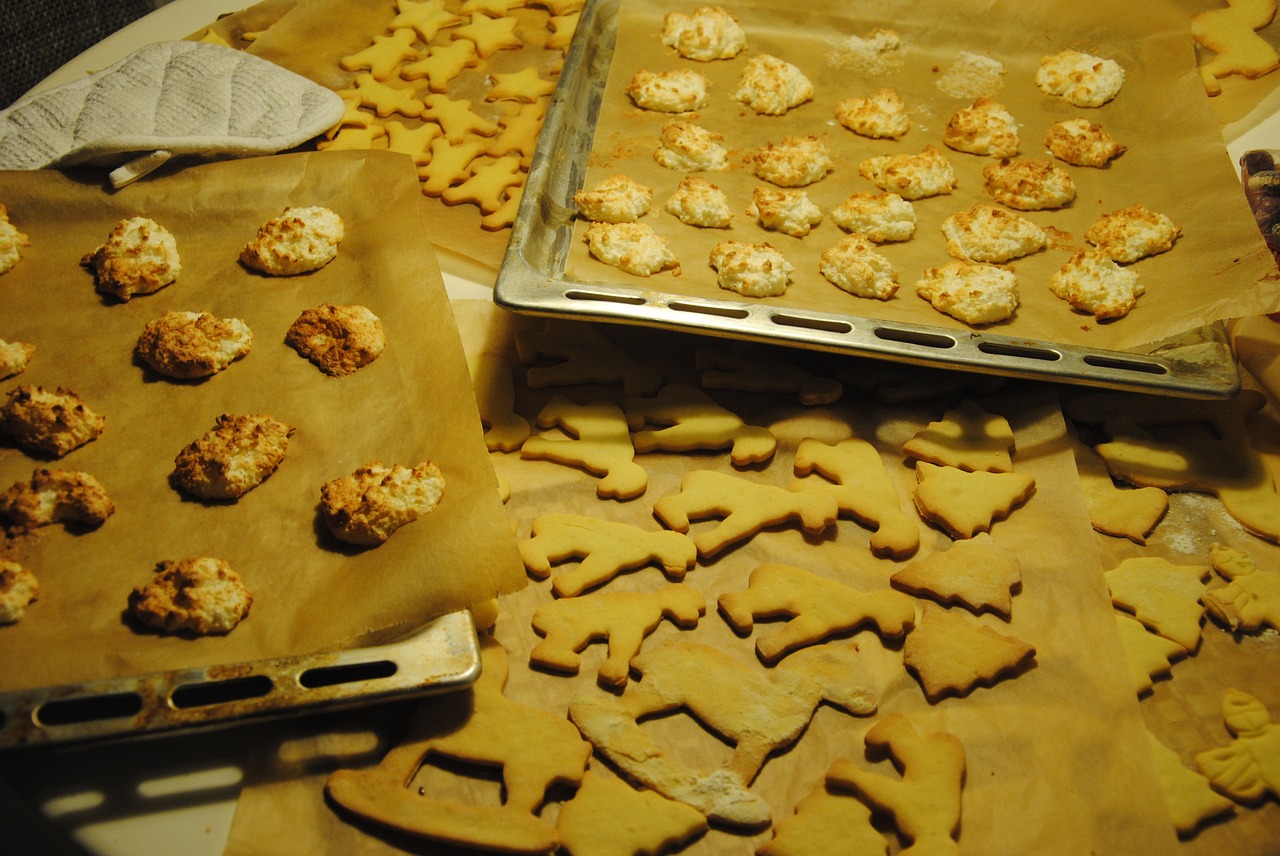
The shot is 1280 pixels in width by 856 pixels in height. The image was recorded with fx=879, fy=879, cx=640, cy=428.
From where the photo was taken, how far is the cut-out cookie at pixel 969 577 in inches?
63.7

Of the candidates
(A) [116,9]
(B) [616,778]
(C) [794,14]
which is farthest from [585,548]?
(A) [116,9]

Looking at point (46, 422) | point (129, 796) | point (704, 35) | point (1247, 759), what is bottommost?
point (129, 796)

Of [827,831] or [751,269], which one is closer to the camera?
[827,831]

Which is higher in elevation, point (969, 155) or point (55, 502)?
point (969, 155)

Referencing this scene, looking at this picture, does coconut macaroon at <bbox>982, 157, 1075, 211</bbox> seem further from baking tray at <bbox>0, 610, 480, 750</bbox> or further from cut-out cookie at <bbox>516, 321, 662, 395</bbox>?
baking tray at <bbox>0, 610, 480, 750</bbox>

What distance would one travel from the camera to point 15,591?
144 cm

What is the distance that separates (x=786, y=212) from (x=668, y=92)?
60 cm

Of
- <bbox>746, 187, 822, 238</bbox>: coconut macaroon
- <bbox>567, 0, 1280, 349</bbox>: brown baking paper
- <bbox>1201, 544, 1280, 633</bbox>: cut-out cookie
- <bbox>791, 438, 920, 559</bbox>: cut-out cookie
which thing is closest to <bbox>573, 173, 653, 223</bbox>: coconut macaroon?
<bbox>567, 0, 1280, 349</bbox>: brown baking paper

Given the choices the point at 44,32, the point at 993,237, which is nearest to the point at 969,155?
the point at 993,237

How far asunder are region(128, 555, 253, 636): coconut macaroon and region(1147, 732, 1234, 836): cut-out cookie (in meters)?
1.52

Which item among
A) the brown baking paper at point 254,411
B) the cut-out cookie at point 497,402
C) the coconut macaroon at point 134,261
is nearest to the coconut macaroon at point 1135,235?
the cut-out cookie at point 497,402

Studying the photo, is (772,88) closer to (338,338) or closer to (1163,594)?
(338,338)

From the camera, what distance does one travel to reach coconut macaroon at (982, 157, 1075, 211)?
231cm

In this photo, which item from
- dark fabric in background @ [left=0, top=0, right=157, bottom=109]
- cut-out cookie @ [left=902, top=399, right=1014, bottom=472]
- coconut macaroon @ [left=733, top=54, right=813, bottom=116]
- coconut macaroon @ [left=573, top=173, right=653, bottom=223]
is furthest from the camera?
dark fabric in background @ [left=0, top=0, right=157, bottom=109]
